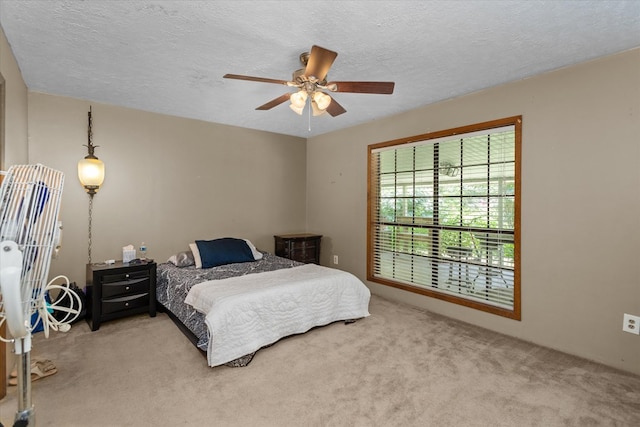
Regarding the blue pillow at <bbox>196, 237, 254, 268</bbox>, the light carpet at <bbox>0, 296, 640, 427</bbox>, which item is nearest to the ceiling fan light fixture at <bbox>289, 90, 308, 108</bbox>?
the light carpet at <bbox>0, 296, 640, 427</bbox>

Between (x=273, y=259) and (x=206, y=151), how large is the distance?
1.74 meters

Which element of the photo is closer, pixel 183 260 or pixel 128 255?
pixel 128 255

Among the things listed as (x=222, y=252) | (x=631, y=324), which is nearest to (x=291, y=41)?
(x=222, y=252)

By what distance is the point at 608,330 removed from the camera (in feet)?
7.89

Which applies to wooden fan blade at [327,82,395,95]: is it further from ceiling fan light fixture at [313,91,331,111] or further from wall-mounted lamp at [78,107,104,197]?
wall-mounted lamp at [78,107,104,197]

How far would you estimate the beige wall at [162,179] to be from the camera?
11.0 feet

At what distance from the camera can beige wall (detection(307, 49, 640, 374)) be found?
2318mm

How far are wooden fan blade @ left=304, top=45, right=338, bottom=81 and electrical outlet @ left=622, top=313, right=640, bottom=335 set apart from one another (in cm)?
280

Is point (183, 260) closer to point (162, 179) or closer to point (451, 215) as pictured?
point (162, 179)

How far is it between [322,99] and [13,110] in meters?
2.42

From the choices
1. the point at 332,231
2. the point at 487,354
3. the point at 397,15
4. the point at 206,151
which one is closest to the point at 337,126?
the point at 332,231

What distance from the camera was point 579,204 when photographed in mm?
2541

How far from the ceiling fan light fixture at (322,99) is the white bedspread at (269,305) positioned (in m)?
1.59

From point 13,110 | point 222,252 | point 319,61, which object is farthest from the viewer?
point 222,252
